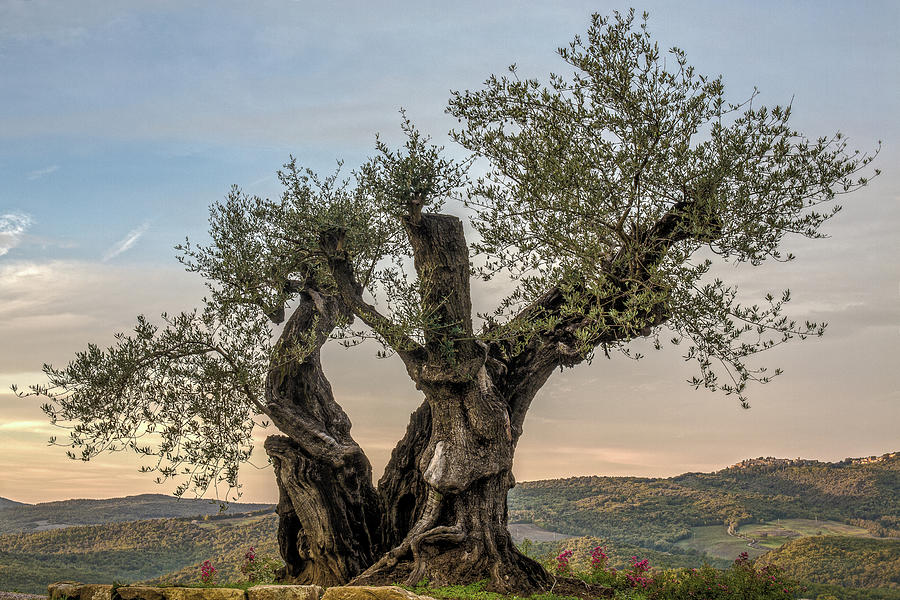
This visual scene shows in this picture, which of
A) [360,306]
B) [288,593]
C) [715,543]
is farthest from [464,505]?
[715,543]

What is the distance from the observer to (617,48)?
478 inches

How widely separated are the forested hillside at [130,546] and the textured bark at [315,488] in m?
14.7

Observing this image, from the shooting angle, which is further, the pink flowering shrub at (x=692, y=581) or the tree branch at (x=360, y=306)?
the pink flowering shrub at (x=692, y=581)

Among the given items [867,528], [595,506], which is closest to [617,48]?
[595,506]

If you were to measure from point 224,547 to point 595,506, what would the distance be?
2014 centimetres

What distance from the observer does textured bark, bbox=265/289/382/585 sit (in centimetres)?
1439

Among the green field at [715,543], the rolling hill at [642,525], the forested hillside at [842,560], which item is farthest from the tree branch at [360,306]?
the green field at [715,543]

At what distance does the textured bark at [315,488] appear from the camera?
14.4 meters

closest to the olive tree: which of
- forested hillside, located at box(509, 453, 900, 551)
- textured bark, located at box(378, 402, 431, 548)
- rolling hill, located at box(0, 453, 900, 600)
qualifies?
textured bark, located at box(378, 402, 431, 548)

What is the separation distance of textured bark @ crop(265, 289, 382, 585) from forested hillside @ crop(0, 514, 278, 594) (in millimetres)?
14662

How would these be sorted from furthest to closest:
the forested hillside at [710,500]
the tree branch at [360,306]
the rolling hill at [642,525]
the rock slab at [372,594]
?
the forested hillside at [710,500], the rolling hill at [642,525], the tree branch at [360,306], the rock slab at [372,594]

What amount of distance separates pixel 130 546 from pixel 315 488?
23243mm

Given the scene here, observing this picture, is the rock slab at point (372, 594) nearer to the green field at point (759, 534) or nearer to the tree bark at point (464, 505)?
the tree bark at point (464, 505)

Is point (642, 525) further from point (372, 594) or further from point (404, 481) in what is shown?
point (372, 594)
